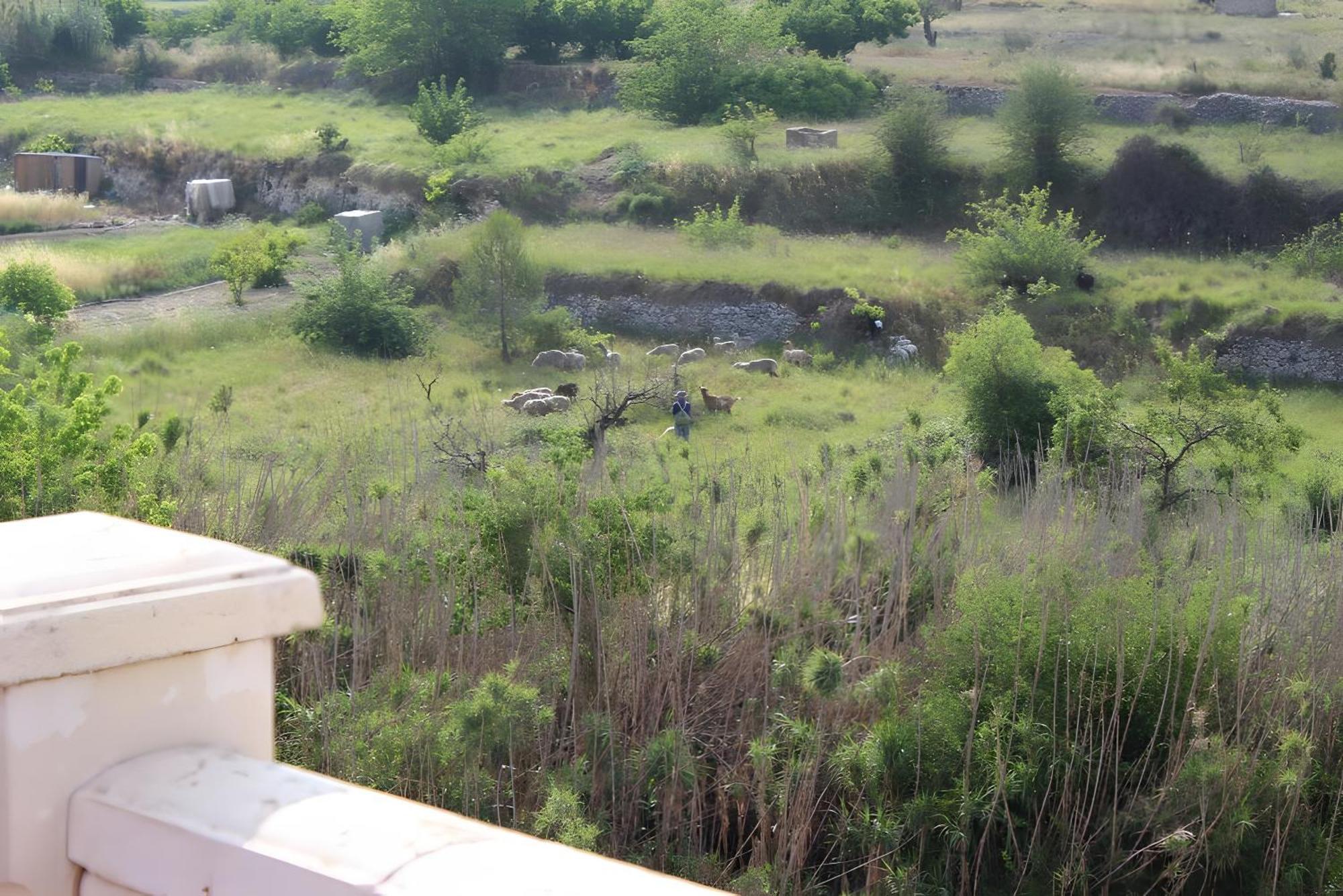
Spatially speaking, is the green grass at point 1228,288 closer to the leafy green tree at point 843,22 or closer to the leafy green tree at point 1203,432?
the leafy green tree at point 1203,432

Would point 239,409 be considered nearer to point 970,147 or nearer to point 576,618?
point 576,618

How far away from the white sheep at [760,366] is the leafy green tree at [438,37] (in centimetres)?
2536

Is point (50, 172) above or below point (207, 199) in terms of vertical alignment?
above

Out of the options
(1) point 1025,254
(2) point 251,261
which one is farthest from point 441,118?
(1) point 1025,254

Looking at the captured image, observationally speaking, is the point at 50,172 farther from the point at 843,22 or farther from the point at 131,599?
the point at 131,599

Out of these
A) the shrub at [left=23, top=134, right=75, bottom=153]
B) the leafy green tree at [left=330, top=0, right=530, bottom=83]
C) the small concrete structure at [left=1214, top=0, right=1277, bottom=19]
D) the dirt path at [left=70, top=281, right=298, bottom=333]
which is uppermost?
the small concrete structure at [left=1214, top=0, right=1277, bottom=19]

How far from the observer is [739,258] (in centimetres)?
2628

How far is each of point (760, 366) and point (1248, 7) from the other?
35.4 metres

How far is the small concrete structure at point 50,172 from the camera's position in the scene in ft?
120

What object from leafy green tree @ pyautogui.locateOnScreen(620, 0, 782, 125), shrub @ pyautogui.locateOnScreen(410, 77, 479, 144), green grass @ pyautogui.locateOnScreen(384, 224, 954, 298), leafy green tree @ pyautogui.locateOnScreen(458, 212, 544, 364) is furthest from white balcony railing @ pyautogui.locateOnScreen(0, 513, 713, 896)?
leafy green tree @ pyautogui.locateOnScreen(620, 0, 782, 125)

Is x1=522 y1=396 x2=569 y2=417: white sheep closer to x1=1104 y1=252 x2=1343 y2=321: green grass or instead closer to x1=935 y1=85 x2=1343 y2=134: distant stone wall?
x1=1104 y1=252 x2=1343 y2=321: green grass

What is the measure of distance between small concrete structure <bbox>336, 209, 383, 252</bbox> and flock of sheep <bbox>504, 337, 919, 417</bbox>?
910 centimetres

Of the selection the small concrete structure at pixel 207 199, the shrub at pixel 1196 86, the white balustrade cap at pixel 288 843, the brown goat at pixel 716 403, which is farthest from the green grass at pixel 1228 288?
the white balustrade cap at pixel 288 843

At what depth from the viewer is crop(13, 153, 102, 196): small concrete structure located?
36.6m
